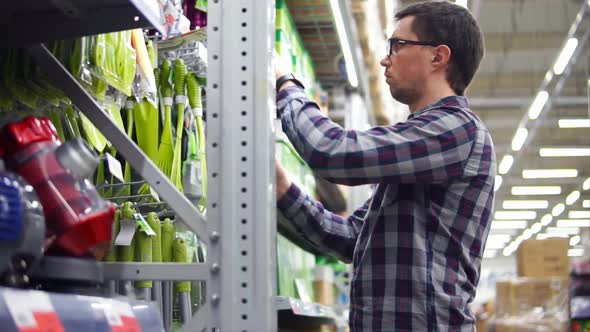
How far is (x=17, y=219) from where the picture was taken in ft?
4.03

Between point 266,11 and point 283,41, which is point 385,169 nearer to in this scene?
point 266,11

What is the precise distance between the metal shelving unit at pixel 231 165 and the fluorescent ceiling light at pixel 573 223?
810 inches

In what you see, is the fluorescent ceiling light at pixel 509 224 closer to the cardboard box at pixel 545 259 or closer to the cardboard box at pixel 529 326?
the cardboard box at pixel 545 259

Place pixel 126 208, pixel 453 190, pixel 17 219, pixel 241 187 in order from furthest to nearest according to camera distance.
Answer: pixel 126 208 → pixel 453 190 → pixel 241 187 → pixel 17 219

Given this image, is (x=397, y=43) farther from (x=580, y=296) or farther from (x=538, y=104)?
(x=538, y=104)

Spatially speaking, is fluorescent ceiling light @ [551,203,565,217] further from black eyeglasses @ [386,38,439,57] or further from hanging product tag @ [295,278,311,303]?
black eyeglasses @ [386,38,439,57]

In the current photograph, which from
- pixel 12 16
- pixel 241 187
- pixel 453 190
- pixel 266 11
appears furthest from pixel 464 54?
pixel 12 16

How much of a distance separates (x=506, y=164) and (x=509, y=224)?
6115 mm

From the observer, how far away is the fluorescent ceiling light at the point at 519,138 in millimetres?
12901

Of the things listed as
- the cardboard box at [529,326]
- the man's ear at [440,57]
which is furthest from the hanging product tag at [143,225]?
the cardboard box at [529,326]

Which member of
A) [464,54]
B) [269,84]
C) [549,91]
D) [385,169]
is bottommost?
[385,169]

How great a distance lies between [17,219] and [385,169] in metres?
0.90

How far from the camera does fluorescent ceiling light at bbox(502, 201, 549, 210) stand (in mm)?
19516

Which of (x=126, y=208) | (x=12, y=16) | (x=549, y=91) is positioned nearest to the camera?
(x=12, y=16)
